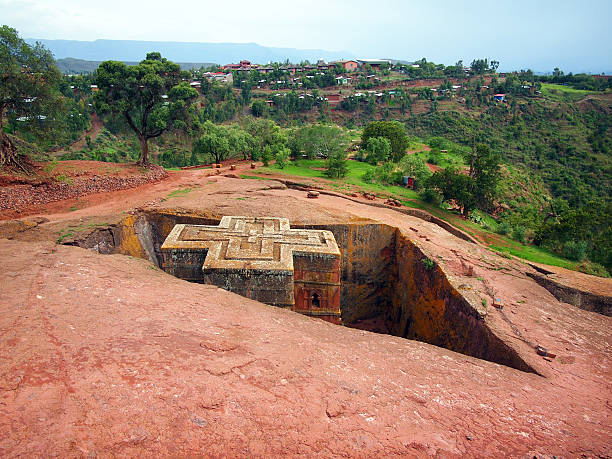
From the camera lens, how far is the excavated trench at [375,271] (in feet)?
36.3

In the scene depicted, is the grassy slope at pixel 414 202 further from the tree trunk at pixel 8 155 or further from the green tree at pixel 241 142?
the tree trunk at pixel 8 155

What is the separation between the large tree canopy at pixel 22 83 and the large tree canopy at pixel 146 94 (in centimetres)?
264

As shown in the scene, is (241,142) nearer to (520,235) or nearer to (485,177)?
(485,177)

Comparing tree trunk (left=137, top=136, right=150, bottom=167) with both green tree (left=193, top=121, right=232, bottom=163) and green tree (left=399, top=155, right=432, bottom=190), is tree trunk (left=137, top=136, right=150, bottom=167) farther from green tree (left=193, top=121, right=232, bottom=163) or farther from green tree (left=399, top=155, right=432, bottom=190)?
green tree (left=399, top=155, right=432, bottom=190)

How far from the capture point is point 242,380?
201 inches

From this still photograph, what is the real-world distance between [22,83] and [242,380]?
1853 cm

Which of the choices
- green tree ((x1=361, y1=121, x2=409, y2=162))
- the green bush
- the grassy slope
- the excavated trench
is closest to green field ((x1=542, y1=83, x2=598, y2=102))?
green tree ((x1=361, y1=121, x2=409, y2=162))

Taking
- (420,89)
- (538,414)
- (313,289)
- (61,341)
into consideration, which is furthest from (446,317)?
(420,89)

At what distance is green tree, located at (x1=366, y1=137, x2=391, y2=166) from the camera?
29656 mm

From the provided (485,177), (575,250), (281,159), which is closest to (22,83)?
(281,159)

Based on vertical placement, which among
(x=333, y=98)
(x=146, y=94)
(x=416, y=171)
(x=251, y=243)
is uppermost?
(x=333, y=98)

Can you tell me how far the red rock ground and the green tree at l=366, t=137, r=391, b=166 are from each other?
72.2ft

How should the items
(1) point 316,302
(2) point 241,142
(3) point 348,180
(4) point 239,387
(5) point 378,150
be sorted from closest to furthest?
(4) point 239,387 → (1) point 316,302 → (3) point 348,180 → (2) point 241,142 → (5) point 378,150

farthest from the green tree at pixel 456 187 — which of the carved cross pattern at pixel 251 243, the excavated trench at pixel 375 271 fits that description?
the carved cross pattern at pixel 251 243
